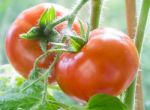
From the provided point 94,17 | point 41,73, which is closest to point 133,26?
point 94,17

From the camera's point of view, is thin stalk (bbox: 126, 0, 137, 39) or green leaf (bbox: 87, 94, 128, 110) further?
thin stalk (bbox: 126, 0, 137, 39)

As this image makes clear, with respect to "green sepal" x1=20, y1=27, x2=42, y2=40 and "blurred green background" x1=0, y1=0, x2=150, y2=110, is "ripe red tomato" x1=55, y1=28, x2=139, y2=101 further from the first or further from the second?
"blurred green background" x1=0, y1=0, x2=150, y2=110

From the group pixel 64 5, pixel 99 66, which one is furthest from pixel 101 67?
pixel 64 5

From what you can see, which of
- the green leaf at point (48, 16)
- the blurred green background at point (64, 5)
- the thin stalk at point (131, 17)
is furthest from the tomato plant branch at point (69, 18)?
the blurred green background at point (64, 5)

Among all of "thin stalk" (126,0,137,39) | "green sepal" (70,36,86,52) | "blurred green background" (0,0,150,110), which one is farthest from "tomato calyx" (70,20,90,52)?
"blurred green background" (0,0,150,110)

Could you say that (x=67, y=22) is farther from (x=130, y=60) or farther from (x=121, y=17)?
(x=121, y=17)

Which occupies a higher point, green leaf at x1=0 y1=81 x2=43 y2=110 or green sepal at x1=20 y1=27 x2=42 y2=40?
green sepal at x1=20 y1=27 x2=42 y2=40
